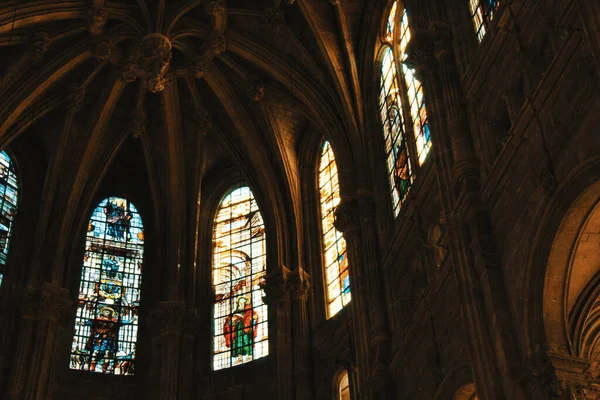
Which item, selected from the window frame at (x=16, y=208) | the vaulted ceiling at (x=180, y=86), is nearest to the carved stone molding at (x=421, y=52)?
the vaulted ceiling at (x=180, y=86)

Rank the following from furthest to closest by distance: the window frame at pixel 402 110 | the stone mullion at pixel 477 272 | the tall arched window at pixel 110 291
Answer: the tall arched window at pixel 110 291, the window frame at pixel 402 110, the stone mullion at pixel 477 272

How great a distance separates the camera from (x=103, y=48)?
2373 cm

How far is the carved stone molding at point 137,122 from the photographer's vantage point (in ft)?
83.0

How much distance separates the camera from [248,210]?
26953 mm

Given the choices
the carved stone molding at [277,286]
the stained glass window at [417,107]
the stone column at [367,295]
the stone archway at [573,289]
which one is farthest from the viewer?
the carved stone molding at [277,286]

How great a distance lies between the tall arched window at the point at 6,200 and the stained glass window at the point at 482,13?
1269 centimetres

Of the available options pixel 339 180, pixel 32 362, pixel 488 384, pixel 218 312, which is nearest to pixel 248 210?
pixel 218 312

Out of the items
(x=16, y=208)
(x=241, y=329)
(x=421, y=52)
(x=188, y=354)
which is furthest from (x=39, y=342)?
(x=421, y=52)

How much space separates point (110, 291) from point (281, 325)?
4.87m

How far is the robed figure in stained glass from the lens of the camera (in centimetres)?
2433

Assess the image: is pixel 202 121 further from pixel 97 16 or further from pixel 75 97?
pixel 97 16

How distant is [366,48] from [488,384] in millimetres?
10727

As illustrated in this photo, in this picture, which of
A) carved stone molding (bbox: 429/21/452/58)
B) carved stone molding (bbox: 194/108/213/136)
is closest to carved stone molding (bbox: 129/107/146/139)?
carved stone molding (bbox: 194/108/213/136)

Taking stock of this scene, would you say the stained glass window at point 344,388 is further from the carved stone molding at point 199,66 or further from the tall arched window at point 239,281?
the carved stone molding at point 199,66
